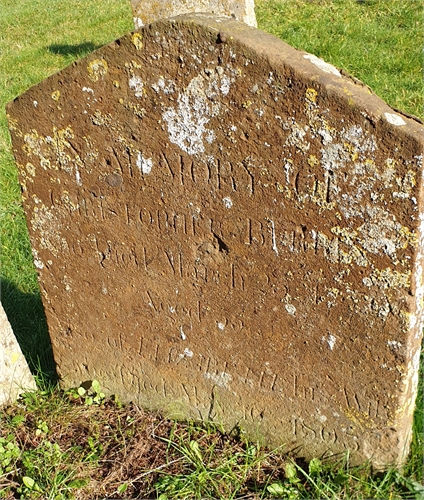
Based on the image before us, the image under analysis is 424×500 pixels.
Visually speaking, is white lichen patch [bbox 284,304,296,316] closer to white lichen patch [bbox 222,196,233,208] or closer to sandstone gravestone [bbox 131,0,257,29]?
white lichen patch [bbox 222,196,233,208]

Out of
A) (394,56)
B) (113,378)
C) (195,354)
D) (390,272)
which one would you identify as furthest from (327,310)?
(394,56)

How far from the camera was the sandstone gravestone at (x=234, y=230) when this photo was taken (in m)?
2.21

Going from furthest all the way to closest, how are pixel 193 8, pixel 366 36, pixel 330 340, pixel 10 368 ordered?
1. pixel 366 36
2. pixel 193 8
3. pixel 10 368
4. pixel 330 340

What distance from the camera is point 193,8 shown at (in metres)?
4.72

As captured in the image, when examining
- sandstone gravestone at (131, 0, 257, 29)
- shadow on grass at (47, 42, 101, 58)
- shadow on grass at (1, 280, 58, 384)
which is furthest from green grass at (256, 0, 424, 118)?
shadow on grass at (1, 280, 58, 384)

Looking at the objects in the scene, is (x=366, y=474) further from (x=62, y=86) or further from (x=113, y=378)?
(x=62, y=86)

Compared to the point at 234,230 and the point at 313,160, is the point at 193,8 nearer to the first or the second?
the point at 234,230

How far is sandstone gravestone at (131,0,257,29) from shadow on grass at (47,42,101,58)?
3.34 meters

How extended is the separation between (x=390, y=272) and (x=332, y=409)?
0.73m

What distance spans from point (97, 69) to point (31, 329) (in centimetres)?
194

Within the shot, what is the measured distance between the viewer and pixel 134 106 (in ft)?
8.18

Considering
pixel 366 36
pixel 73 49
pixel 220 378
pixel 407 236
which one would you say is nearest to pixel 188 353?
pixel 220 378

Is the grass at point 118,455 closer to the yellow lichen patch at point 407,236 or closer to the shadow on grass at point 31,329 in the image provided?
the shadow on grass at point 31,329

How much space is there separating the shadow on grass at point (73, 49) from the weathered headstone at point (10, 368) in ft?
18.8
